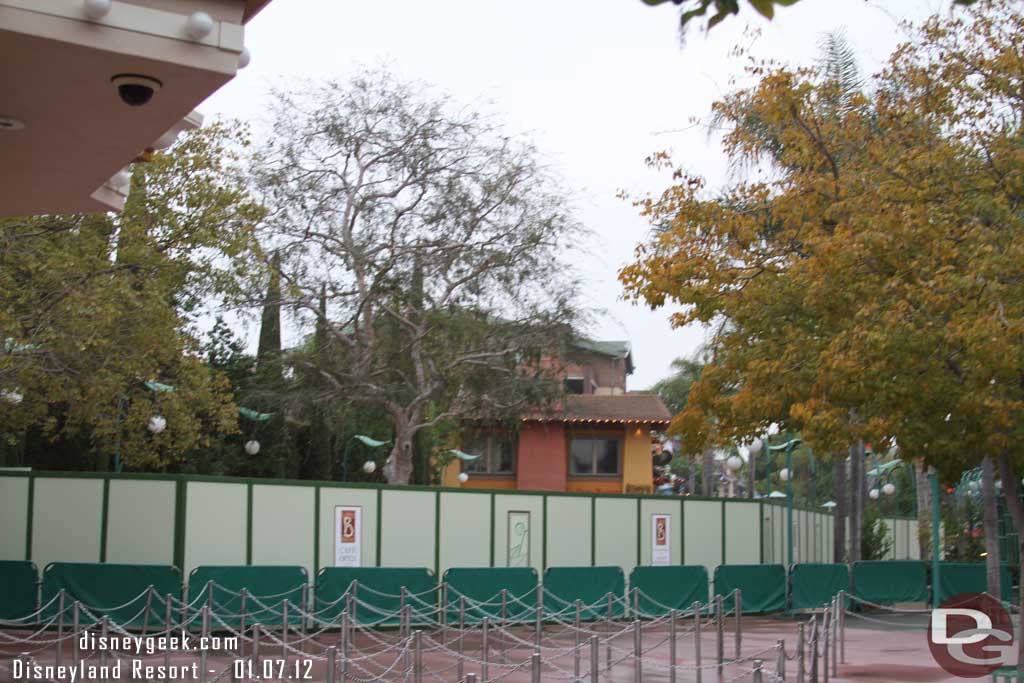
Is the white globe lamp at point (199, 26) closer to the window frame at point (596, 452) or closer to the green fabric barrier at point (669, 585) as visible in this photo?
the green fabric barrier at point (669, 585)

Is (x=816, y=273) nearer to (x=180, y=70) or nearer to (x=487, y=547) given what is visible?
(x=487, y=547)

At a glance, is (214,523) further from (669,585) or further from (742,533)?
(742,533)

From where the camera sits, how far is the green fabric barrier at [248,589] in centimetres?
2206

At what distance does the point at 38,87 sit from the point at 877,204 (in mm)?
13552

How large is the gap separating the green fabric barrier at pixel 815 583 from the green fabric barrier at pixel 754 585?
14.5 inches

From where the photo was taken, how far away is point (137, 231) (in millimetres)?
25422

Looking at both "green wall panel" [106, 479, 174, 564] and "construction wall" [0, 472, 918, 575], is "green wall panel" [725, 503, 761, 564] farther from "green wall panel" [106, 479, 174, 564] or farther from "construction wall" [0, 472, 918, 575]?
"green wall panel" [106, 479, 174, 564]

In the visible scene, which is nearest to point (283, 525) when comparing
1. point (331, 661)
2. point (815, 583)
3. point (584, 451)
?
point (331, 661)

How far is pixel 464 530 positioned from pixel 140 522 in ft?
24.7

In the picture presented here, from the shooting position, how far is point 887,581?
31.9 metres

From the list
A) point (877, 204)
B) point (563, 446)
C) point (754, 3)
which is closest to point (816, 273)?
point (877, 204)

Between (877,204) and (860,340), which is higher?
(877,204)
